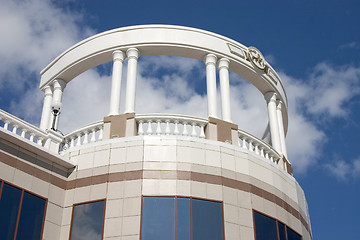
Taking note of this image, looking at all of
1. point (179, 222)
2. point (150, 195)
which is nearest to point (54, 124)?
point (150, 195)

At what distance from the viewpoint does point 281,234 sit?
76.2ft

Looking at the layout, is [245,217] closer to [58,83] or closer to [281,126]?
[281,126]

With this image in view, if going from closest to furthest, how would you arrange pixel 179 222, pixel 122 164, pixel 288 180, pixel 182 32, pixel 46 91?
pixel 179 222
pixel 122 164
pixel 288 180
pixel 182 32
pixel 46 91

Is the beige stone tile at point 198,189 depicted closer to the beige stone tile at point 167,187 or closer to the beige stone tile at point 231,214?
the beige stone tile at point 167,187

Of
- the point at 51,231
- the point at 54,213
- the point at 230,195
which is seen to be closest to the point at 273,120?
the point at 230,195

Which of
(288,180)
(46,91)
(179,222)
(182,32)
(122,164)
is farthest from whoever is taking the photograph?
(46,91)

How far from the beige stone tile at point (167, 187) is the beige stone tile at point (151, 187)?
0.52 feet

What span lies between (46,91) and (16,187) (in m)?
9.39

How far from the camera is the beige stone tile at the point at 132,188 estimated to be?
21805 millimetres

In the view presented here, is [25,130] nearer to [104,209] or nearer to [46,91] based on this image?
[104,209]

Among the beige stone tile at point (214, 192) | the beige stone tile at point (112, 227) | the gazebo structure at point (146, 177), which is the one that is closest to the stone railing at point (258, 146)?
the gazebo structure at point (146, 177)

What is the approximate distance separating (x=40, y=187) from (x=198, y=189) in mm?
6310

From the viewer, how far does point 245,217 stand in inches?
879

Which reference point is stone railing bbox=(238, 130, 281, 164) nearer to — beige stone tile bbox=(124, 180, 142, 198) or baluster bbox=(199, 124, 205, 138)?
baluster bbox=(199, 124, 205, 138)
